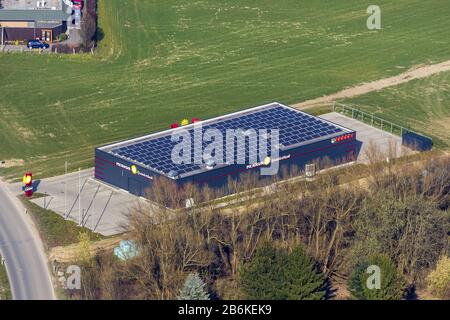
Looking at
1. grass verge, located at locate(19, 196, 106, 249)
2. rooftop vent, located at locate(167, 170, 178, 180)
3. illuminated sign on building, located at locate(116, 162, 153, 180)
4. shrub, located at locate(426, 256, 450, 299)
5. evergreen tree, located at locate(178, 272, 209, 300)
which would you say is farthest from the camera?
illuminated sign on building, located at locate(116, 162, 153, 180)

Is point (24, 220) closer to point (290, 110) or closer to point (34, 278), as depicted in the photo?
point (34, 278)

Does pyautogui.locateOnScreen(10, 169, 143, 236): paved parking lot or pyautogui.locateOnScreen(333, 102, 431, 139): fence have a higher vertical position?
pyautogui.locateOnScreen(333, 102, 431, 139): fence

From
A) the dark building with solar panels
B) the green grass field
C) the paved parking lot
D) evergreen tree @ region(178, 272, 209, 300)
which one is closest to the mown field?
the green grass field

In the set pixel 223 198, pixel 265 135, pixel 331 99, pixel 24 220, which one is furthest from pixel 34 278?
pixel 331 99

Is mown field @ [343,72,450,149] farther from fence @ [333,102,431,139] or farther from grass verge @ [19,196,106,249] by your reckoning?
grass verge @ [19,196,106,249]

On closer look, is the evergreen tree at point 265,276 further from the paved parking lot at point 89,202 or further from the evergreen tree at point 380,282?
the paved parking lot at point 89,202

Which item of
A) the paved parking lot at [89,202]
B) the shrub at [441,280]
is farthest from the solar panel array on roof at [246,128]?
the shrub at [441,280]
